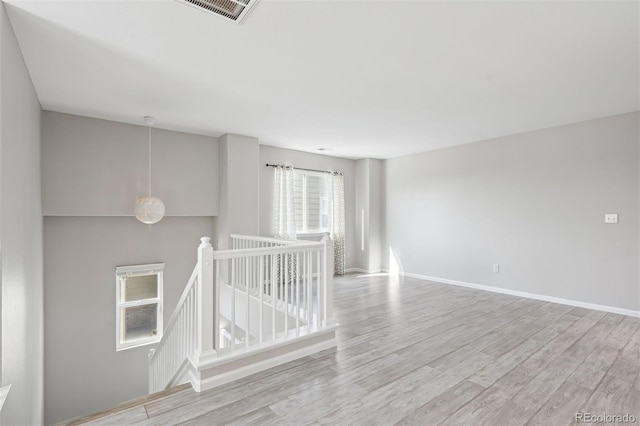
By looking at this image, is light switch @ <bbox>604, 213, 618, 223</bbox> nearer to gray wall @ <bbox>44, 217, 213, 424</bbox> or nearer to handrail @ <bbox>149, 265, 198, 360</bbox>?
handrail @ <bbox>149, 265, 198, 360</bbox>

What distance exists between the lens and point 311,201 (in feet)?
20.7

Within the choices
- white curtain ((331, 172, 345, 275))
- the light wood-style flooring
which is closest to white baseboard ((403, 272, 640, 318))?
the light wood-style flooring

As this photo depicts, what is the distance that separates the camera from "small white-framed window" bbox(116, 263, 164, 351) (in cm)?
442

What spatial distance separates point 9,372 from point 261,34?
2.72 meters

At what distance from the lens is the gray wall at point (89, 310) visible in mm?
3945

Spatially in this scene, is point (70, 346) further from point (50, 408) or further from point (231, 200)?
point (231, 200)

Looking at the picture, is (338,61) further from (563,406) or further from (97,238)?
(97,238)

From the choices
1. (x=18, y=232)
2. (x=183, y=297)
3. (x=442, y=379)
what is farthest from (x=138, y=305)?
(x=442, y=379)

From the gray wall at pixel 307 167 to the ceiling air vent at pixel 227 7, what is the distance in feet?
12.0

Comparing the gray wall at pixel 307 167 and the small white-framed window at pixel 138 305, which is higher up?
the gray wall at pixel 307 167

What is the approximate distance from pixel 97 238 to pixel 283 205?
282cm

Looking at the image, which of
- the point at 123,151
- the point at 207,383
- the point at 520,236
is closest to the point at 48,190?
the point at 123,151

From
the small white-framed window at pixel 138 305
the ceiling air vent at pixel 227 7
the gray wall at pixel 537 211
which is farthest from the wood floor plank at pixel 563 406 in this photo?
the small white-framed window at pixel 138 305

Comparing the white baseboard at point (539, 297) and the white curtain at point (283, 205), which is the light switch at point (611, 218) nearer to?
the white baseboard at point (539, 297)
